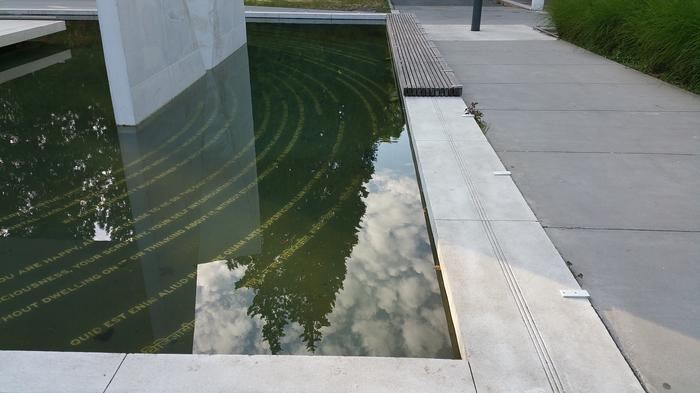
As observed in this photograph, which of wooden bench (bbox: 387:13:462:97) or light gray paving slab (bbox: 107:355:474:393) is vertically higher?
wooden bench (bbox: 387:13:462:97)

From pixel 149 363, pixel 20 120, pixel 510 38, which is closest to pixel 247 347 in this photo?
pixel 149 363

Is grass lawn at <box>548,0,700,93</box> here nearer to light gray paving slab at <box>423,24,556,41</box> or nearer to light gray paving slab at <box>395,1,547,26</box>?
light gray paving slab at <box>423,24,556,41</box>

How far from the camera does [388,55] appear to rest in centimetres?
1203

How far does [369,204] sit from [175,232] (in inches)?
67.8

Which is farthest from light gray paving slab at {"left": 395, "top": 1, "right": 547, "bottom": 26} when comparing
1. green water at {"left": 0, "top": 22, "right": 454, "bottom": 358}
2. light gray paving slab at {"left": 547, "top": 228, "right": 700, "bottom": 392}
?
light gray paving slab at {"left": 547, "top": 228, "right": 700, "bottom": 392}

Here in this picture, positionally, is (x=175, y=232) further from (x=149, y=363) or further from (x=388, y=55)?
(x=388, y=55)

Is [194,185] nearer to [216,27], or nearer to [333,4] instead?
[216,27]

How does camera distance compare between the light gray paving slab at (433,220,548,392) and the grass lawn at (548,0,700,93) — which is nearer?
Answer: the light gray paving slab at (433,220,548,392)

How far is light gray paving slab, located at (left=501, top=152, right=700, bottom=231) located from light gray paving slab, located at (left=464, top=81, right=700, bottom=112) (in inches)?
77.1

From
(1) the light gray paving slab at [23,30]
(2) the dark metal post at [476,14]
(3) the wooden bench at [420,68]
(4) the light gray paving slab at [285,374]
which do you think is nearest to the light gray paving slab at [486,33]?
(2) the dark metal post at [476,14]

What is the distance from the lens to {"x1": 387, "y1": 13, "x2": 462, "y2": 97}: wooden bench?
25.0ft

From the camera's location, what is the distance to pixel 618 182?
15.6 ft

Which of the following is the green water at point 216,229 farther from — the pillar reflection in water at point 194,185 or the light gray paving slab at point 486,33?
the light gray paving slab at point 486,33

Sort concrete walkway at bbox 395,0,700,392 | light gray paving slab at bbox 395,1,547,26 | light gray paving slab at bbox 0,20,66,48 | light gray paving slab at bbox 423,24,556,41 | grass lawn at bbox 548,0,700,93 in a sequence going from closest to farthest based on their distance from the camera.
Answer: concrete walkway at bbox 395,0,700,392
grass lawn at bbox 548,0,700,93
light gray paving slab at bbox 0,20,66,48
light gray paving slab at bbox 423,24,556,41
light gray paving slab at bbox 395,1,547,26
